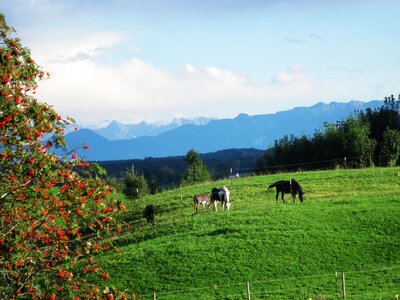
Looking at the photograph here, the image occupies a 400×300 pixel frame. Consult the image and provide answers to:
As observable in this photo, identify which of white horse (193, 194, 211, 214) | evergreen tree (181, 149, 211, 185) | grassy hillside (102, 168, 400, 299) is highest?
evergreen tree (181, 149, 211, 185)

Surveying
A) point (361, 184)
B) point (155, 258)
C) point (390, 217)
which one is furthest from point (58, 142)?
point (361, 184)

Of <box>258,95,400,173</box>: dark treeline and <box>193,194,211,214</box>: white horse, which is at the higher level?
<box>258,95,400,173</box>: dark treeline

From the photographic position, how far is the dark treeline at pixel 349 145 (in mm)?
96562

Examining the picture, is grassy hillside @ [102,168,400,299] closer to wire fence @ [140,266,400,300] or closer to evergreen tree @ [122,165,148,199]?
wire fence @ [140,266,400,300]

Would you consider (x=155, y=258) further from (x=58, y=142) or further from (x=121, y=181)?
(x=121, y=181)

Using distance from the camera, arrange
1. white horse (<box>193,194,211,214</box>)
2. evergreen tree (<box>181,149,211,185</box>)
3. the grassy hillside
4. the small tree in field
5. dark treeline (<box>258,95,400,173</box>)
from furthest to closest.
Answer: evergreen tree (<box>181,149,211,185</box>)
dark treeline (<box>258,95,400,173</box>)
white horse (<box>193,194,211,214</box>)
the grassy hillside
the small tree in field

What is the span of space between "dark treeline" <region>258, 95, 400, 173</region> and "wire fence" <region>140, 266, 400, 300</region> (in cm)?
5901

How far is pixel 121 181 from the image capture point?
109875mm

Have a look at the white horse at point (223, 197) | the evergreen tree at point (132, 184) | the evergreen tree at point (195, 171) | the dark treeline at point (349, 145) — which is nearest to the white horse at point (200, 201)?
the white horse at point (223, 197)

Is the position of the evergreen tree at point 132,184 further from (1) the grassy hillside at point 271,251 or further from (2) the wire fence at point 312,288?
(2) the wire fence at point 312,288

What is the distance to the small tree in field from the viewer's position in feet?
44.4

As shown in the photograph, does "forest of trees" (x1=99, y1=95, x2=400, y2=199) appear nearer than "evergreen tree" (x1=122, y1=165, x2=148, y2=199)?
Yes

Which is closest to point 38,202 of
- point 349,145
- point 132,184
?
point 132,184

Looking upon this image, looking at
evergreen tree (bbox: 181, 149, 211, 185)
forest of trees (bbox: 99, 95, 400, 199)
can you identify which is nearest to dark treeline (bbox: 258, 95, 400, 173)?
forest of trees (bbox: 99, 95, 400, 199)
